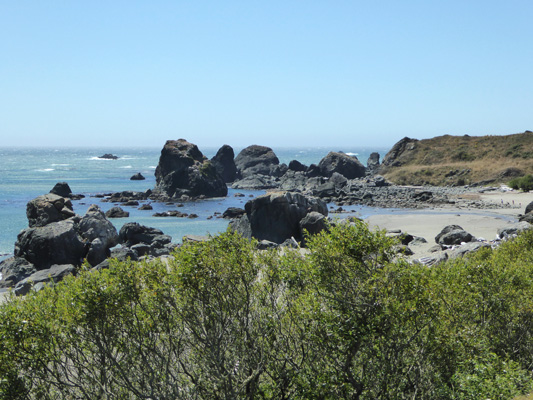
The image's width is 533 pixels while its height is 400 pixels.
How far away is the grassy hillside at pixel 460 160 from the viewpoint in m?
110

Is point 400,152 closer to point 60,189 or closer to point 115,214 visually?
point 115,214

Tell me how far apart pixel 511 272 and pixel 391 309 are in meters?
7.40

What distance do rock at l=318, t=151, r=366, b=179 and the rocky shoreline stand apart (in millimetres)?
284

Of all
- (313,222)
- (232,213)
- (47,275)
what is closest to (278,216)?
(313,222)

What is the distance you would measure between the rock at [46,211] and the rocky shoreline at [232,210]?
105mm

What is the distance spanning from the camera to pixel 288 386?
1348 centimetres

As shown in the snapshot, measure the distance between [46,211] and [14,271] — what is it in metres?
12.2

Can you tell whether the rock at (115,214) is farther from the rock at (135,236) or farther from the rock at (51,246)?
the rock at (51,246)

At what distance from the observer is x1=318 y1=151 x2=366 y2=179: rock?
13562 cm

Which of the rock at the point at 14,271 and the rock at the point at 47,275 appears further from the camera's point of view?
the rock at the point at 14,271

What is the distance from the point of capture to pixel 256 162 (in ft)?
501

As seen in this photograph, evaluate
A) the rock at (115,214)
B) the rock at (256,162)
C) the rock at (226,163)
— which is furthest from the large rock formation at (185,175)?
the rock at (256,162)

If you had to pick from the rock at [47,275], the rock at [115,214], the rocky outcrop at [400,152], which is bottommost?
the rock at [115,214]

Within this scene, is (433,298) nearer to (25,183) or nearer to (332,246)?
(332,246)
